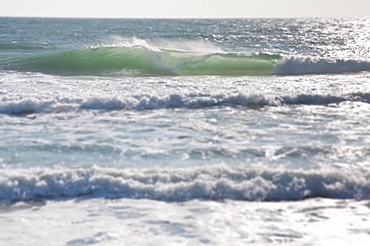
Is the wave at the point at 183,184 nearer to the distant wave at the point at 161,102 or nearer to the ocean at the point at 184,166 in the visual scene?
the ocean at the point at 184,166

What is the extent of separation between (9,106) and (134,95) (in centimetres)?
236

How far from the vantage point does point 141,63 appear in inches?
634

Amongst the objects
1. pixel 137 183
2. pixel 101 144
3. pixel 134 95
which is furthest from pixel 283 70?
pixel 137 183

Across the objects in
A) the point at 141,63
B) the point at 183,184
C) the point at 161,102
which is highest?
the point at 141,63

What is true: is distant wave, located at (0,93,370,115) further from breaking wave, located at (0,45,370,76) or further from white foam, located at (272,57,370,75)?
white foam, located at (272,57,370,75)

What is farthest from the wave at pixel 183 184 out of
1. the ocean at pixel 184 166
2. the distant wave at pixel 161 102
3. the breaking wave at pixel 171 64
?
the breaking wave at pixel 171 64

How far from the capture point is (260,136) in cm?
625

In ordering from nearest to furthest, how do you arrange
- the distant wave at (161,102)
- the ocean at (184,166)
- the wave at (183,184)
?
the ocean at (184,166)
the wave at (183,184)
the distant wave at (161,102)

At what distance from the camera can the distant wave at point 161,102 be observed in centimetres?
823

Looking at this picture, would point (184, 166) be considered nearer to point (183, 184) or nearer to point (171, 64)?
point (183, 184)

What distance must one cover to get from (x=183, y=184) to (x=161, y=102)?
14.4 ft

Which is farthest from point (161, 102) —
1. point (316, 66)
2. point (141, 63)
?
point (316, 66)

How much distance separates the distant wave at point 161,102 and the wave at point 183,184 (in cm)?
362

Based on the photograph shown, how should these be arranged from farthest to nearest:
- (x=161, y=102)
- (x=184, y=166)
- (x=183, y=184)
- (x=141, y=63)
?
(x=141, y=63) → (x=161, y=102) → (x=184, y=166) → (x=183, y=184)
